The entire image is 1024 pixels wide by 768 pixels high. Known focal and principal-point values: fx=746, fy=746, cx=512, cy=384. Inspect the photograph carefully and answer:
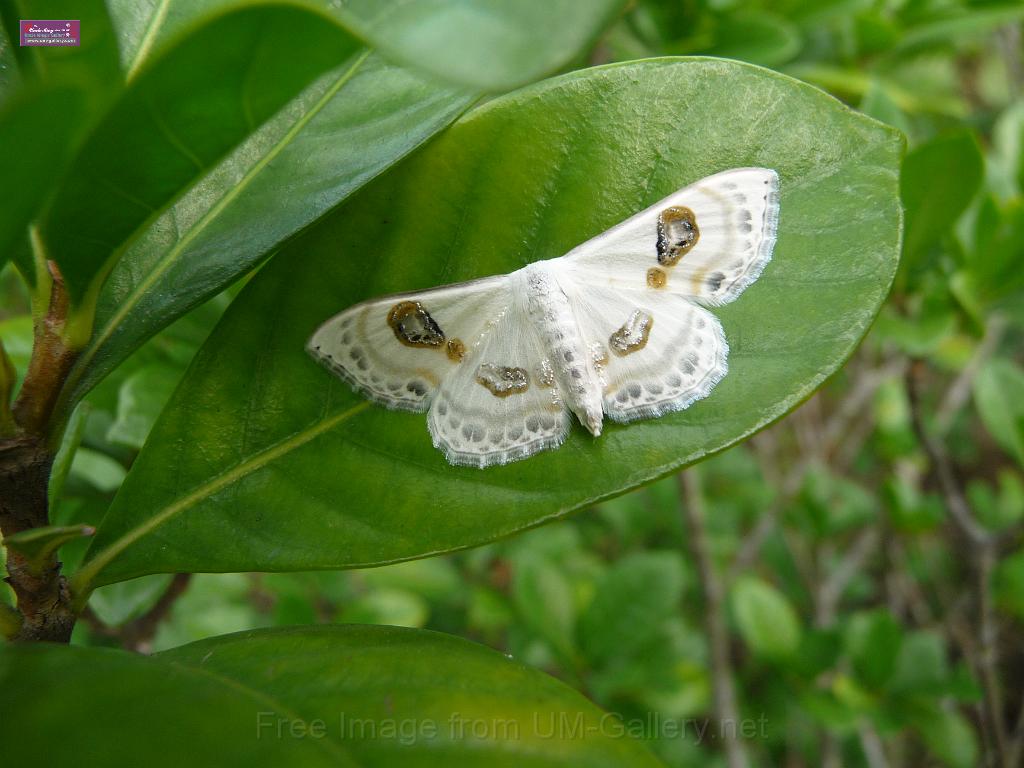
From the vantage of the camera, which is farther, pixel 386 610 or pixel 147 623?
pixel 386 610

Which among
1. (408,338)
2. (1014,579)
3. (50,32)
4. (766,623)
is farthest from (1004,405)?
(50,32)

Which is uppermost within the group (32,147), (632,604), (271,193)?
(32,147)

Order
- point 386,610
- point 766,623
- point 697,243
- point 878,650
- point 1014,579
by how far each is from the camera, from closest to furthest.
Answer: point 697,243 → point 878,650 → point 1014,579 → point 766,623 → point 386,610

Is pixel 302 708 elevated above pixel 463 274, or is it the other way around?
pixel 463 274

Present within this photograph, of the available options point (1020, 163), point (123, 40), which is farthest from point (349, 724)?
point (1020, 163)

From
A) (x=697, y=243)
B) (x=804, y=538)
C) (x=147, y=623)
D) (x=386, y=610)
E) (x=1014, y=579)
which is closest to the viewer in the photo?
(x=697, y=243)

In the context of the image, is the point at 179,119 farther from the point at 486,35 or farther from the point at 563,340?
the point at 563,340
